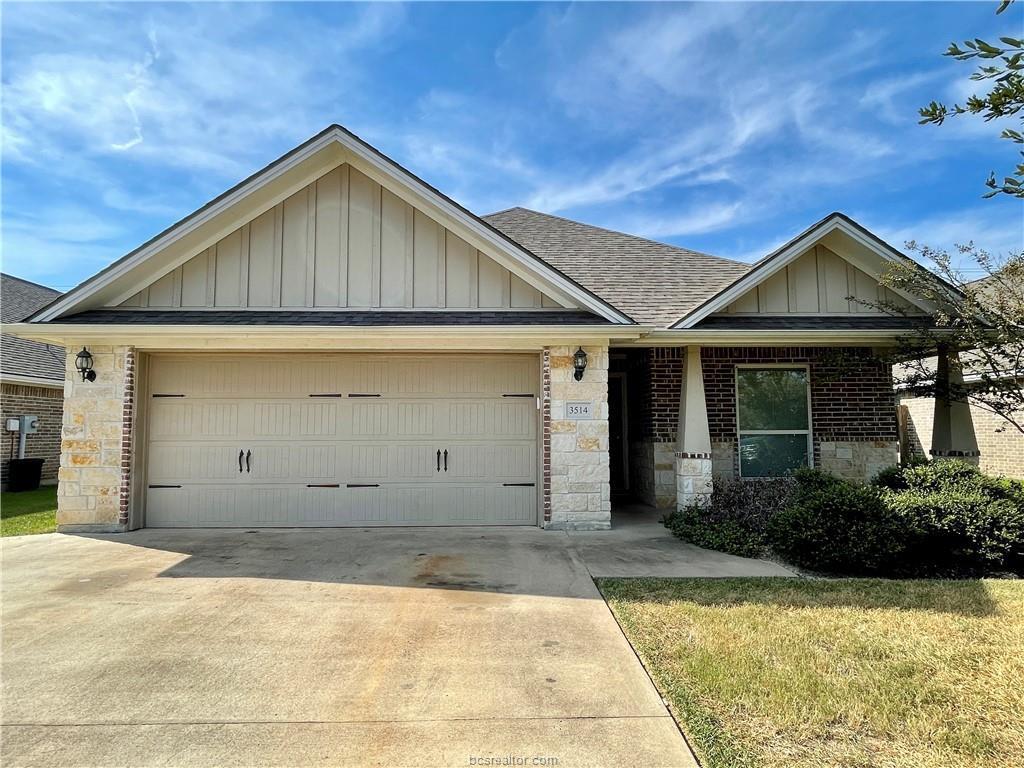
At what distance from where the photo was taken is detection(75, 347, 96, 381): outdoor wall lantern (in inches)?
324

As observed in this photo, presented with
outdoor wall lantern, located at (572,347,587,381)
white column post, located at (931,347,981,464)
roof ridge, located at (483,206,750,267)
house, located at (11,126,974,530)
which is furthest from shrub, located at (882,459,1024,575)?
roof ridge, located at (483,206,750,267)

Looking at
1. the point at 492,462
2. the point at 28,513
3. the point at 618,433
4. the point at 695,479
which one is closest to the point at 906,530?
the point at 695,479

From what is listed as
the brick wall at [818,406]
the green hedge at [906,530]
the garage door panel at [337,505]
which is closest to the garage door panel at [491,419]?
the garage door panel at [337,505]

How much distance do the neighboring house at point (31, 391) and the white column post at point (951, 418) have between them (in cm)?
1893

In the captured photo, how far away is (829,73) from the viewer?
8.23 m

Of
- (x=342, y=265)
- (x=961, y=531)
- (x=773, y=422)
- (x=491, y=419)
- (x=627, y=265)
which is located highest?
(x=627, y=265)

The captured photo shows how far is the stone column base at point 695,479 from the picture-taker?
8.98 meters

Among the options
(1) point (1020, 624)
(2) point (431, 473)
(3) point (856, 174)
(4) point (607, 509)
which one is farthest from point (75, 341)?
(3) point (856, 174)

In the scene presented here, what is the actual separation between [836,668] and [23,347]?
20223 millimetres

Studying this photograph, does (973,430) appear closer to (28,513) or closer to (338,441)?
(338,441)

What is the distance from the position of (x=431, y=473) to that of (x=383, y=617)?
13.4 feet

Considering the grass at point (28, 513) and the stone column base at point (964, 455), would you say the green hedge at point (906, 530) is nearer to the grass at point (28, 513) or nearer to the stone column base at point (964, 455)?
the stone column base at point (964, 455)

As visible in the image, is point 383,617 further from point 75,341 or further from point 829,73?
point 829,73

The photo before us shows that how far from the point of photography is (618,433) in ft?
40.8
